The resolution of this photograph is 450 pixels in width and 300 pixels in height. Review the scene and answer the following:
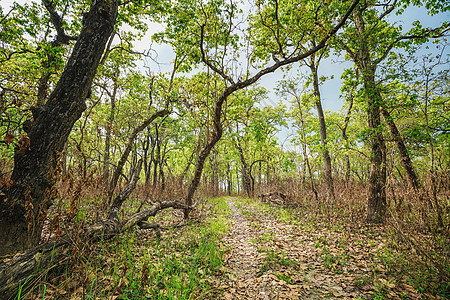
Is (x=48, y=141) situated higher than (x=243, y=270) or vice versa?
(x=48, y=141)

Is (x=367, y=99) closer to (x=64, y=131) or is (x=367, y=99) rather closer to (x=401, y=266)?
(x=401, y=266)

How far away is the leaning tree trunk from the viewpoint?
2728mm

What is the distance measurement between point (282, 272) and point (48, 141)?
4.80 m

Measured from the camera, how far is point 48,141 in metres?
3.01

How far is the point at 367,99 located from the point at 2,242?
924 centimetres

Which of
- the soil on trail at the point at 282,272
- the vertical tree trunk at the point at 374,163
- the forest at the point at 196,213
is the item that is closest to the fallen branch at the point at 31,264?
the forest at the point at 196,213

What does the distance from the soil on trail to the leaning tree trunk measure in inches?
131

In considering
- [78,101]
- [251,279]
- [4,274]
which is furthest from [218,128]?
[4,274]

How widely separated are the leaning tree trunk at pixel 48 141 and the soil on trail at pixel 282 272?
10.9ft

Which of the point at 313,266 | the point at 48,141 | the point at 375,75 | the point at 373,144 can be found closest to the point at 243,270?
the point at 313,266

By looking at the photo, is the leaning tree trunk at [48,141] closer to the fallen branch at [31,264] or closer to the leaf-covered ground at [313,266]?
the fallen branch at [31,264]

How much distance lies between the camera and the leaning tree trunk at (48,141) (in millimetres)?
2728

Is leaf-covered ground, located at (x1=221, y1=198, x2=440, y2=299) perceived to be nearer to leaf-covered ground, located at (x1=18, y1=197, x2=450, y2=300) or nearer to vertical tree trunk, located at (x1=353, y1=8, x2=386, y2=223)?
leaf-covered ground, located at (x1=18, y1=197, x2=450, y2=300)

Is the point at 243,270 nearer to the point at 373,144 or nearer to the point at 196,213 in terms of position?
the point at 196,213
